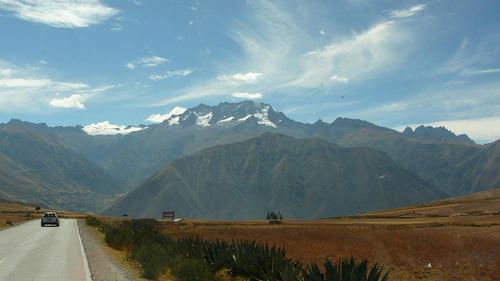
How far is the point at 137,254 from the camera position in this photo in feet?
94.2

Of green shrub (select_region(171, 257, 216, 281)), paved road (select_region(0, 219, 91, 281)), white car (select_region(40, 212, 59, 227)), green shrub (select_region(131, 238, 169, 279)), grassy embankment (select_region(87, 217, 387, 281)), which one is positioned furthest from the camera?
white car (select_region(40, 212, 59, 227))

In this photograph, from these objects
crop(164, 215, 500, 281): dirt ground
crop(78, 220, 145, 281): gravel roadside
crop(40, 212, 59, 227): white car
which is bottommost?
crop(164, 215, 500, 281): dirt ground

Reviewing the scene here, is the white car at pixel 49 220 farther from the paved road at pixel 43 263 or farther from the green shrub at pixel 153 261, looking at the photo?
the green shrub at pixel 153 261

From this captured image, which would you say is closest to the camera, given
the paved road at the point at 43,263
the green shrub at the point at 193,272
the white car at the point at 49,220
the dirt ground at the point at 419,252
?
the green shrub at the point at 193,272

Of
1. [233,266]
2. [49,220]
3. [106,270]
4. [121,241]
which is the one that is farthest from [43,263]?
[49,220]

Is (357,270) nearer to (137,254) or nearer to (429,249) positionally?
(137,254)

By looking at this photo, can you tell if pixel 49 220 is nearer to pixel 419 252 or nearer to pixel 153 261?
pixel 419 252

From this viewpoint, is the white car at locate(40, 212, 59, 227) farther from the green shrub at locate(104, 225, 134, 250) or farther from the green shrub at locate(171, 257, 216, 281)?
the green shrub at locate(171, 257, 216, 281)

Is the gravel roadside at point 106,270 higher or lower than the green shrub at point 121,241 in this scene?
lower

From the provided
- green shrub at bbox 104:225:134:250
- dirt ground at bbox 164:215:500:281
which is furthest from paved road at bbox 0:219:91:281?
dirt ground at bbox 164:215:500:281

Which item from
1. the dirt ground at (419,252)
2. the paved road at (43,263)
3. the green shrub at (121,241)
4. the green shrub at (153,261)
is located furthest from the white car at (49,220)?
the green shrub at (153,261)

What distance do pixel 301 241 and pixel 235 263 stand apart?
75.2ft

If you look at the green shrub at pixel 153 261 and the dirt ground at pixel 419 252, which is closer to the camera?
the green shrub at pixel 153 261

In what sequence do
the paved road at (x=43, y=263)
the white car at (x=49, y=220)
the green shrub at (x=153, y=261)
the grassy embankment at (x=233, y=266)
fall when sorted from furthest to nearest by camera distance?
the white car at (x=49, y=220)
the green shrub at (x=153, y=261)
the paved road at (x=43, y=263)
the grassy embankment at (x=233, y=266)
